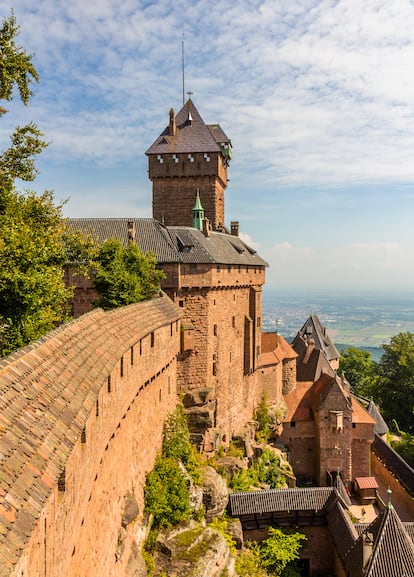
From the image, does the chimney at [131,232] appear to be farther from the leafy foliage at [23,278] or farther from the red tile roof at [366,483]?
the red tile roof at [366,483]

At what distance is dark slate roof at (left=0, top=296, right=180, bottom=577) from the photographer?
3.87 m

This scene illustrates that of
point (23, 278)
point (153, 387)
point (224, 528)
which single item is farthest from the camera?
point (224, 528)

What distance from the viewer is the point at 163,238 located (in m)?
23.8

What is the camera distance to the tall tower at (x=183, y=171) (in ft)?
102

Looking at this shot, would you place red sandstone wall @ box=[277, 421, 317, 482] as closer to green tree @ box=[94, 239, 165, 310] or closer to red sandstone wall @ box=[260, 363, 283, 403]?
red sandstone wall @ box=[260, 363, 283, 403]

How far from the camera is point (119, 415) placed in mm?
10242

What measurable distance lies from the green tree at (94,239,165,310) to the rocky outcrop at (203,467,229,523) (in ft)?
28.0

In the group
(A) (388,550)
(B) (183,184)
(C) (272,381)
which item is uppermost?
(B) (183,184)

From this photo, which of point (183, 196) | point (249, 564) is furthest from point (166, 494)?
point (183, 196)

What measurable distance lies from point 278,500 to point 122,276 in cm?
Result: 1625

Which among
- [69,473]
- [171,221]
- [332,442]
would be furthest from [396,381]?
[69,473]

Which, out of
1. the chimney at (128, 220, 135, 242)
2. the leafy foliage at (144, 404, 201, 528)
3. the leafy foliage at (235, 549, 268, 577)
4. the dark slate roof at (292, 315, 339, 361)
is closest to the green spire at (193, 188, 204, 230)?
the chimney at (128, 220, 135, 242)

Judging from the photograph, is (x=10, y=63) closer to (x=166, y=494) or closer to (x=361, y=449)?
(x=166, y=494)

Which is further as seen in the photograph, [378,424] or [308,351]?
[308,351]
